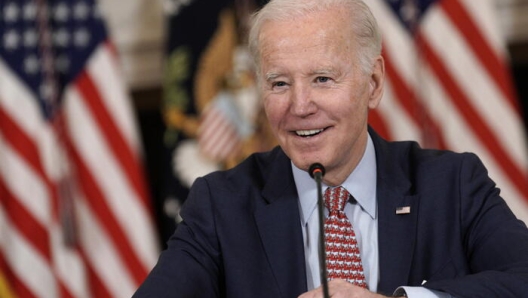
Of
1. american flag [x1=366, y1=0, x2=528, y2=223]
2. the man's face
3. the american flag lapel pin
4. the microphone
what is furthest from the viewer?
american flag [x1=366, y1=0, x2=528, y2=223]

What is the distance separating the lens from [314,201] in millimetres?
2521

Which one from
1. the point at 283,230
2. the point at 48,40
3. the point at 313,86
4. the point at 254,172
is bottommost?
the point at 283,230

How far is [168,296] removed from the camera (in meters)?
2.29

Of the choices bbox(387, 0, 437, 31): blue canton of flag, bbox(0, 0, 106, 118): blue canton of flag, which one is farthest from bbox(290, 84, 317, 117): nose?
bbox(0, 0, 106, 118): blue canton of flag

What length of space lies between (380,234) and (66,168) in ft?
7.74

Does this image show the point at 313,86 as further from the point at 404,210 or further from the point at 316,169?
the point at 404,210

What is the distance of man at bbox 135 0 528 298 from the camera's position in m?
2.34

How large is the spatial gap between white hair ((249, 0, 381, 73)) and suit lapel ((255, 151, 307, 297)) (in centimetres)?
33

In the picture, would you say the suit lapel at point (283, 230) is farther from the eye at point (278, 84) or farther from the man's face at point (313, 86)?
the eye at point (278, 84)

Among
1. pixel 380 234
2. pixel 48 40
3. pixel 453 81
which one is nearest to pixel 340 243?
pixel 380 234

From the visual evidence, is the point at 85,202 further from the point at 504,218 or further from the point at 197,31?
the point at 504,218

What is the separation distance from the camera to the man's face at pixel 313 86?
2.33 meters

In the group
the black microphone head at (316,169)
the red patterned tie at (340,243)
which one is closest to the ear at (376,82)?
the red patterned tie at (340,243)

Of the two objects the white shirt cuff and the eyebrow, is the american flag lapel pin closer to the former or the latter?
the white shirt cuff
